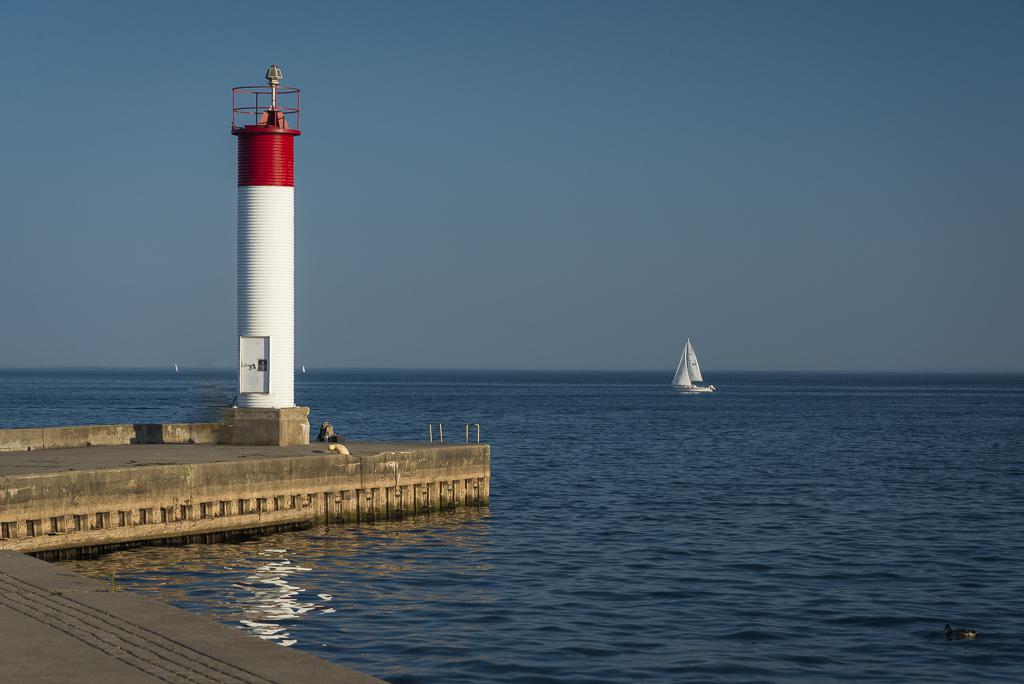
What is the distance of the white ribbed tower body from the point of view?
120 ft

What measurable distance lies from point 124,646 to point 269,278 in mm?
23604

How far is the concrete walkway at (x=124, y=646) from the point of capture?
42.6 feet

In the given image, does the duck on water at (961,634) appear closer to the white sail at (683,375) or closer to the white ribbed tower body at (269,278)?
the white ribbed tower body at (269,278)

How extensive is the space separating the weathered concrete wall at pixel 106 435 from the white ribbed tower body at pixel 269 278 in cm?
233

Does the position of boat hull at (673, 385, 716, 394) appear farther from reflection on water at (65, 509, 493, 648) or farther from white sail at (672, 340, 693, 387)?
reflection on water at (65, 509, 493, 648)

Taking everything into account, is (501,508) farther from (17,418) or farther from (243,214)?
(17,418)

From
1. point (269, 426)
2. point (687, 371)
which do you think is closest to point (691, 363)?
point (687, 371)

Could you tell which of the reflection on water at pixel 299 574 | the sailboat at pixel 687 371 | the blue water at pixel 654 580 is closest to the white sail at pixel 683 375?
the sailboat at pixel 687 371

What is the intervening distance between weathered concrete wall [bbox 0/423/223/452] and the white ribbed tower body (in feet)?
7.65

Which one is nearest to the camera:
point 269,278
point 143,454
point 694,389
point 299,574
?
point 299,574

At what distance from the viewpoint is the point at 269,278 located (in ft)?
121

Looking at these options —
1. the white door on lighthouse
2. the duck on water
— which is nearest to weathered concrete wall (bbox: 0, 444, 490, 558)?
the white door on lighthouse

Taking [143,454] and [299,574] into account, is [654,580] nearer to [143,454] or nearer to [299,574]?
[299,574]

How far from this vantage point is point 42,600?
1658 cm
